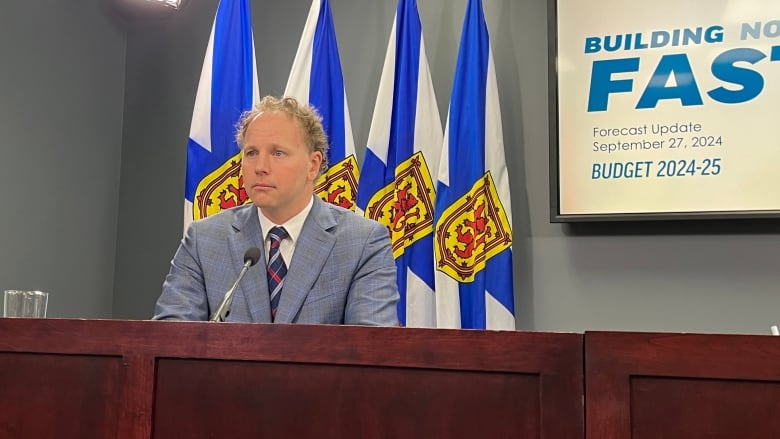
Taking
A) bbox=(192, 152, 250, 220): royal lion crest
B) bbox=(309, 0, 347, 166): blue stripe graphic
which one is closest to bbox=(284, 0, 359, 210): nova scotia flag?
bbox=(309, 0, 347, 166): blue stripe graphic

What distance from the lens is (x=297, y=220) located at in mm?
2051

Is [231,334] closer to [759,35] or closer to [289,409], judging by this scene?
[289,409]

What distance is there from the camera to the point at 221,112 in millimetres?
3180

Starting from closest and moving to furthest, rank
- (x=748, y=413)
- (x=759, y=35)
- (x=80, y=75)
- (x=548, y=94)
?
(x=748, y=413) → (x=759, y=35) → (x=548, y=94) → (x=80, y=75)

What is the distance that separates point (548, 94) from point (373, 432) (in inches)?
84.0

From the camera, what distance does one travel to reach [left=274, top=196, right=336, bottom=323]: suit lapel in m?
1.90

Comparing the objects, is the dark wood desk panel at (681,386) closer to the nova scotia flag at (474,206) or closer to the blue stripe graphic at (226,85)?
the nova scotia flag at (474,206)

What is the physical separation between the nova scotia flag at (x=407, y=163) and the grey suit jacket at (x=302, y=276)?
957 millimetres

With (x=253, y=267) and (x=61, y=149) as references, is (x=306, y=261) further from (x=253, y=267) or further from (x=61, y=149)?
(x=61, y=149)

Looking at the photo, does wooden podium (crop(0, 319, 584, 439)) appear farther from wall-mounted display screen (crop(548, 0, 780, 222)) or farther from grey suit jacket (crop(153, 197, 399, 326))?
wall-mounted display screen (crop(548, 0, 780, 222))

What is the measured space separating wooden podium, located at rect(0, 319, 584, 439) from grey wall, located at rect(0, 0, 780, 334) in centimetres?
187

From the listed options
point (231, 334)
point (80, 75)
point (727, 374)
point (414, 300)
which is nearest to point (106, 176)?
point (80, 75)

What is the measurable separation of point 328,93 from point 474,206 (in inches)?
29.5

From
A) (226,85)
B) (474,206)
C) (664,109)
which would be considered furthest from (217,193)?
(664,109)
